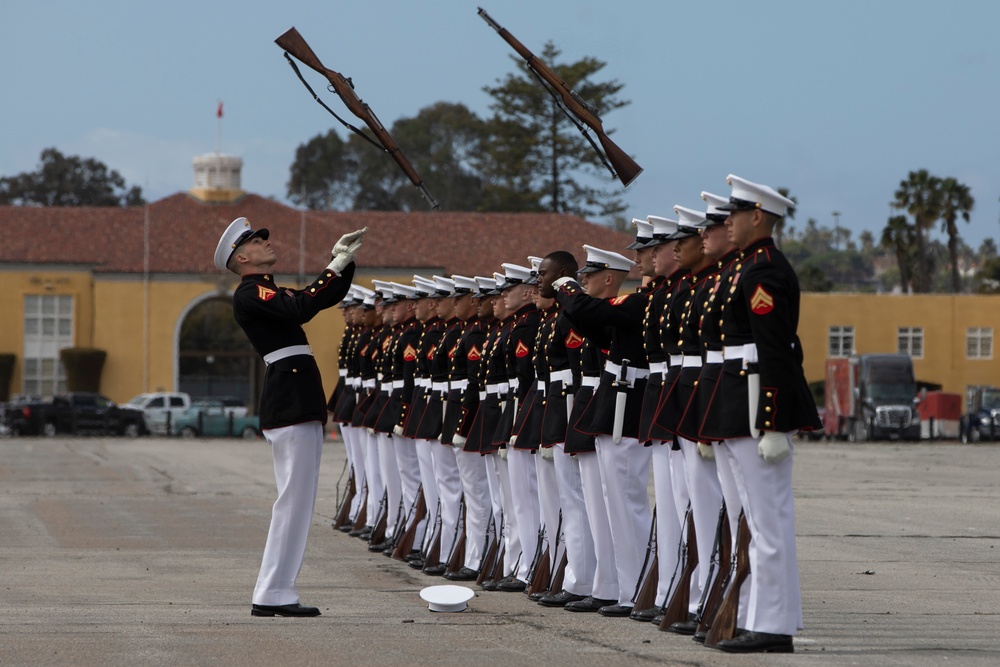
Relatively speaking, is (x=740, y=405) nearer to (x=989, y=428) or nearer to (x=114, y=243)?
(x=989, y=428)

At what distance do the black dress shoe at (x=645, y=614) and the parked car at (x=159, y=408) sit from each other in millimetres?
42266

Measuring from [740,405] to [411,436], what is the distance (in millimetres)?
5778

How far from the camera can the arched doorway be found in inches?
2456

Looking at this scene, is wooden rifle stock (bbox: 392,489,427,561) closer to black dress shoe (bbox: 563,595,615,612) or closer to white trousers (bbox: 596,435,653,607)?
black dress shoe (bbox: 563,595,615,612)

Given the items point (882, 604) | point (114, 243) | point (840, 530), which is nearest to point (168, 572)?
point (882, 604)

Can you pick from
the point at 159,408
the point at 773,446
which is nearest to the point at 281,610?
the point at 773,446

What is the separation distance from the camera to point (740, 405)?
7891 mm

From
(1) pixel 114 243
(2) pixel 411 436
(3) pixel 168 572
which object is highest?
(1) pixel 114 243

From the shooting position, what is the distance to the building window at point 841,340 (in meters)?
64.8

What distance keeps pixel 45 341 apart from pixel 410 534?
47.0 metres

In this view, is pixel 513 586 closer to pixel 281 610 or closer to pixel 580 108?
pixel 281 610

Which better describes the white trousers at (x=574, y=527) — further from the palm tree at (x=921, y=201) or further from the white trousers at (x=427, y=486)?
the palm tree at (x=921, y=201)

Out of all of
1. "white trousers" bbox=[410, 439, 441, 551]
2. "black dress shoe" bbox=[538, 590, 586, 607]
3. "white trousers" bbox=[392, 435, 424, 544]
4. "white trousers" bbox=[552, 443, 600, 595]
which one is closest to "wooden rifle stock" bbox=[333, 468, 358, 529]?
"white trousers" bbox=[392, 435, 424, 544]

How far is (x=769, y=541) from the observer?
771cm
